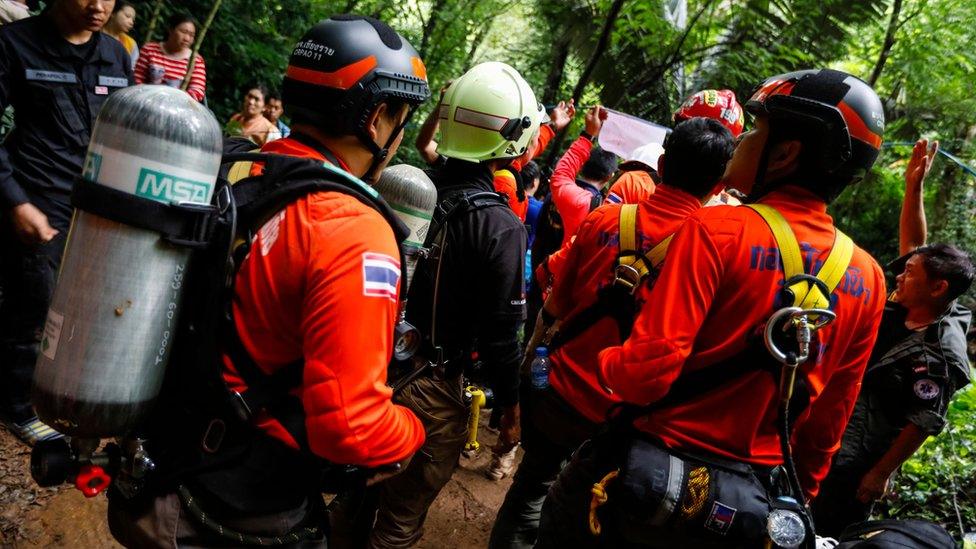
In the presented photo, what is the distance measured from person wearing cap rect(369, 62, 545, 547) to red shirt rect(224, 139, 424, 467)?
A: 44.9 inches

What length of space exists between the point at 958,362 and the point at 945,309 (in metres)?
0.33

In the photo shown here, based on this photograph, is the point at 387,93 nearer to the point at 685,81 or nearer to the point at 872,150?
the point at 872,150

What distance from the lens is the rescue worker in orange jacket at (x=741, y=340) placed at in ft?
6.51

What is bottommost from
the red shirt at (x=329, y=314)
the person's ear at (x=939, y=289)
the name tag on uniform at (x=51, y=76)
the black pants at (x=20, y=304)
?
the black pants at (x=20, y=304)

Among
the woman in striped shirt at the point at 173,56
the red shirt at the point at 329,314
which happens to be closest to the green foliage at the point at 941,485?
the red shirt at the point at 329,314

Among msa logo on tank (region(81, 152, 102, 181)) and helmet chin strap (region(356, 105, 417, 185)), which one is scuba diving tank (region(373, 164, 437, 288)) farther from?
msa logo on tank (region(81, 152, 102, 181))

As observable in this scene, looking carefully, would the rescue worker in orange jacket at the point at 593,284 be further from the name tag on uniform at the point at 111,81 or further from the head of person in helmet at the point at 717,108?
the name tag on uniform at the point at 111,81

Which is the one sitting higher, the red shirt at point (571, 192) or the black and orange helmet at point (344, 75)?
the black and orange helmet at point (344, 75)

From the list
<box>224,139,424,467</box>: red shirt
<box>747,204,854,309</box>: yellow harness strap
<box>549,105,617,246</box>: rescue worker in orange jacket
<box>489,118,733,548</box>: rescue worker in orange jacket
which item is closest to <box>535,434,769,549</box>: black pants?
<box>747,204,854,309</box>: yellow harness strap

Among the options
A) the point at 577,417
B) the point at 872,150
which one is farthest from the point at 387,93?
the point at 577,417

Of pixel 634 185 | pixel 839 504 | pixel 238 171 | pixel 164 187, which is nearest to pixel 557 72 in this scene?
pixel 634 185

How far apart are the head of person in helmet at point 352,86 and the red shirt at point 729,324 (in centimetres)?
103

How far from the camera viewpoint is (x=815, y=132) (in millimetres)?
2057

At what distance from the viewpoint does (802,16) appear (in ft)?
28.1
